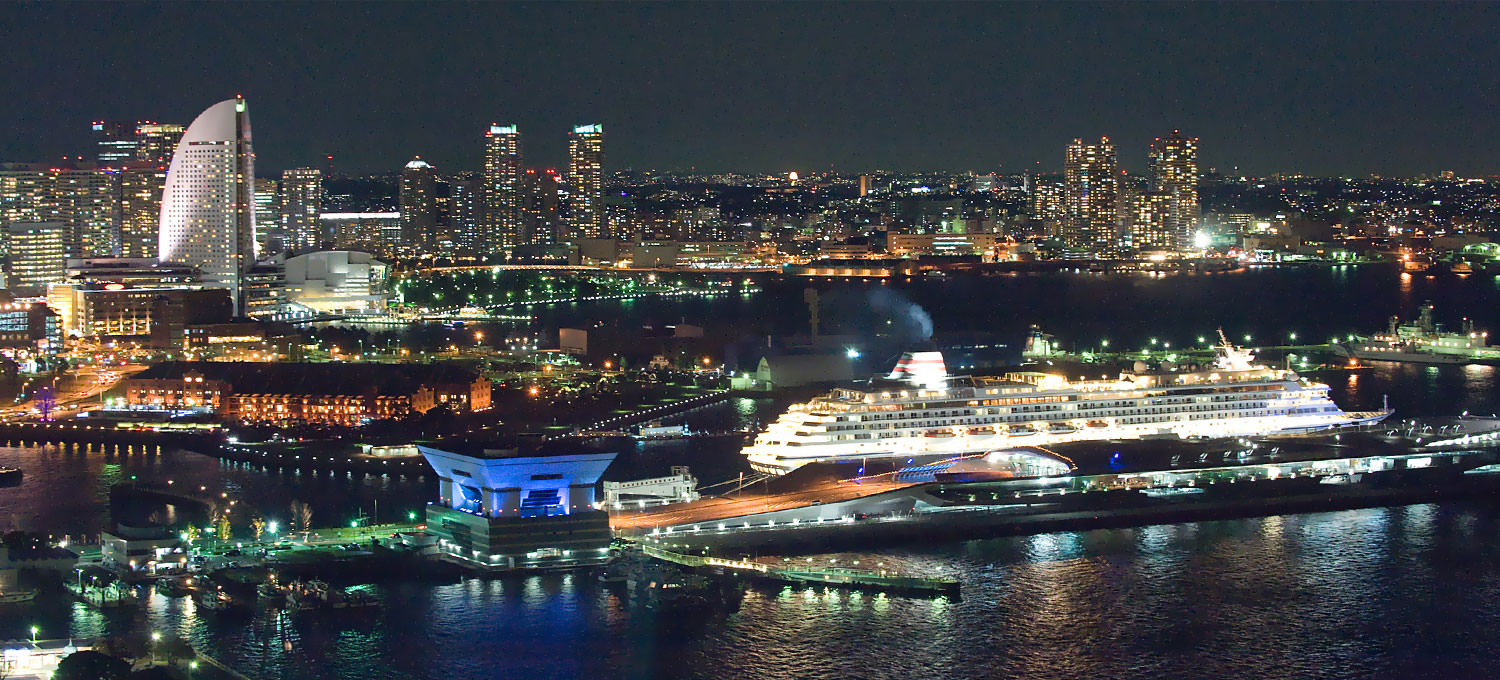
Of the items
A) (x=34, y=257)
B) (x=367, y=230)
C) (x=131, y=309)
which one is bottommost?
(x=131, y=309)

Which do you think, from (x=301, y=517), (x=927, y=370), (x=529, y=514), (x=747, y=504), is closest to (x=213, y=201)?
(x=927, y=370)

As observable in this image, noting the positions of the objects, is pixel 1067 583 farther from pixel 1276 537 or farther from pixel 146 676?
pixel 146 676

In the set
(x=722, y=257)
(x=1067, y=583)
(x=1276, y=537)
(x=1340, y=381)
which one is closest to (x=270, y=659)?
(x=1067, y=583)

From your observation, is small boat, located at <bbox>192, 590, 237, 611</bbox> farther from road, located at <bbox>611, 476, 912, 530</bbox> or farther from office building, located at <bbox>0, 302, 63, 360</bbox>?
office building, located at <bbox>0, 302, 63, 360</bbox>

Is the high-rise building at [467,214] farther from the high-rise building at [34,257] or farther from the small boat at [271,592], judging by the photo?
the small boat at [271,592]

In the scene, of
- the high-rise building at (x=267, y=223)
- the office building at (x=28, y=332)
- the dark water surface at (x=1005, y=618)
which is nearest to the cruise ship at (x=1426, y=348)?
the dark water surface at (x=1005, y=618)

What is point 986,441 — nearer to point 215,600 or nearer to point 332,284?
point 215,600
